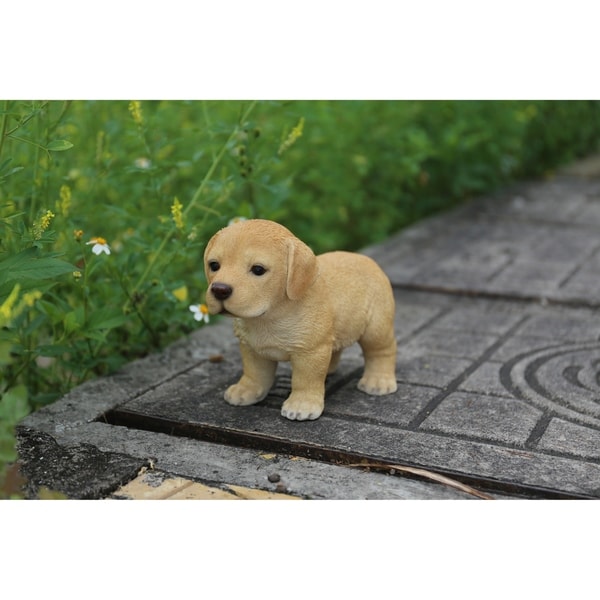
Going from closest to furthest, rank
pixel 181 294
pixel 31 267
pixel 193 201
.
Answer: pixel 31 267
pixel 193 201
pixel 181 294

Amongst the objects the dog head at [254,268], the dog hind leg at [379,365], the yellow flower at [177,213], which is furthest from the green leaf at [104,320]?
the dog hind leg at [379,365]

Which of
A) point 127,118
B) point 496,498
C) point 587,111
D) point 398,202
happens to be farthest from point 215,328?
point 587,111

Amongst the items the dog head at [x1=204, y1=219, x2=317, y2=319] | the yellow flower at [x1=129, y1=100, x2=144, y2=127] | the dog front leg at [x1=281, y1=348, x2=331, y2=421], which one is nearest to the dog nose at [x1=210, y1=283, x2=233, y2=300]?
the dog head at [x1=204, y1=219, x2=317, y2=319]

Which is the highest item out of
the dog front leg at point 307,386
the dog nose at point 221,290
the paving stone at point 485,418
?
the dog nose at point 221,290

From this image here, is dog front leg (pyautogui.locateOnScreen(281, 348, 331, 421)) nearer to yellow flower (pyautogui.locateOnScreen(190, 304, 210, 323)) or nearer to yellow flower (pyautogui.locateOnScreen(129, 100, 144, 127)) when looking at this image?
yellow flower (pyautogui.locateOnScreen(190, 304, 210, 323))

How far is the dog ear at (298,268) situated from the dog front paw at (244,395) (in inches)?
19.1

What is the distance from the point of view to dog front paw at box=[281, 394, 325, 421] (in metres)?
3.05

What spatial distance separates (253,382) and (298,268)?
556 millimetres

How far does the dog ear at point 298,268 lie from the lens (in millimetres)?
2857

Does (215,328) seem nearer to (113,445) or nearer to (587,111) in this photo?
(113,445)

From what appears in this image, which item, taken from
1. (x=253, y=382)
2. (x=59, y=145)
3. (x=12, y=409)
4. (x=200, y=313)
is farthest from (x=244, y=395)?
(x=59, y=145)

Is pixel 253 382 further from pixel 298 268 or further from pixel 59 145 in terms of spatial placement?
pixel 59 145

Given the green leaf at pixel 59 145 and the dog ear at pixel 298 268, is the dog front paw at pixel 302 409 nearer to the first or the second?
the dog ear at pixel 298 268

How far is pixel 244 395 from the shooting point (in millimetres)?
3207
